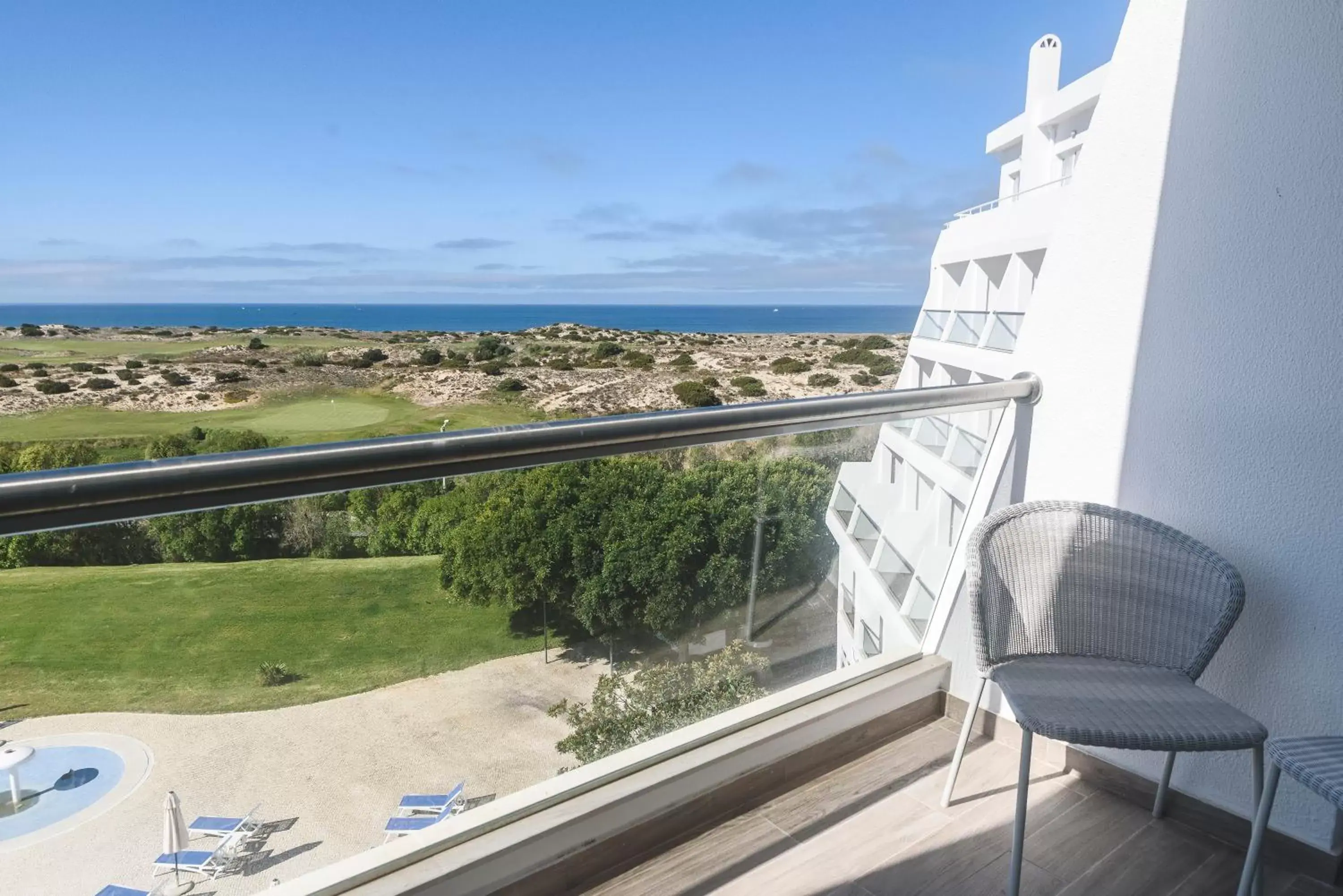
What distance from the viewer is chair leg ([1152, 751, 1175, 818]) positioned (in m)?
2.28

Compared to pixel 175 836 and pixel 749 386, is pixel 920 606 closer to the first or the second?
pixel 175 836

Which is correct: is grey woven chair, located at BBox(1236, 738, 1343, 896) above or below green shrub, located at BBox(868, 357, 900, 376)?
above

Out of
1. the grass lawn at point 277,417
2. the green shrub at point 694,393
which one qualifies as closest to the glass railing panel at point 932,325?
the green shrub at point 694,393

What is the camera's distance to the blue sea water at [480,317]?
64375 mm

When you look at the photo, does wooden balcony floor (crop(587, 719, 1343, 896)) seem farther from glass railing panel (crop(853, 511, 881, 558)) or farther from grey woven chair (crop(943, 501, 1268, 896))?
glass railing panel (crop(853, 511, 881, 558))

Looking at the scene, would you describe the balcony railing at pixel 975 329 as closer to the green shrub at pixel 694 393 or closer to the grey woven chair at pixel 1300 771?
the grey woven chair at pixel 1300 771

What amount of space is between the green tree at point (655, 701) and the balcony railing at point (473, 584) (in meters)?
0.02

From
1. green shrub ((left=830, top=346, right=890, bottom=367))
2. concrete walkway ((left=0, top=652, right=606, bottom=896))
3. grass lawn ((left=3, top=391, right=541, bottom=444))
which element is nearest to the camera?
concrete walkway ((left=0, top=652, right=606, bottom=896))

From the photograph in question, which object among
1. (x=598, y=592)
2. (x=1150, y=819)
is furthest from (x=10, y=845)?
(x=1150, y=819)

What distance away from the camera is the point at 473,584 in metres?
1.81

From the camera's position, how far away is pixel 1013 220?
1702cm

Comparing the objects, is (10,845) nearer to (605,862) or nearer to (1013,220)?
(605,862)

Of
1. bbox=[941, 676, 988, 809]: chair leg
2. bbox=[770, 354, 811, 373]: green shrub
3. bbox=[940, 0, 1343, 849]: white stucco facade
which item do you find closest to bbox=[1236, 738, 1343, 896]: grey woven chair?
bbox=[940, 0, 1343, 849]: white stucco facade

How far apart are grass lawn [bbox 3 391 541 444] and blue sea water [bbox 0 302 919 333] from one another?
730 inches
